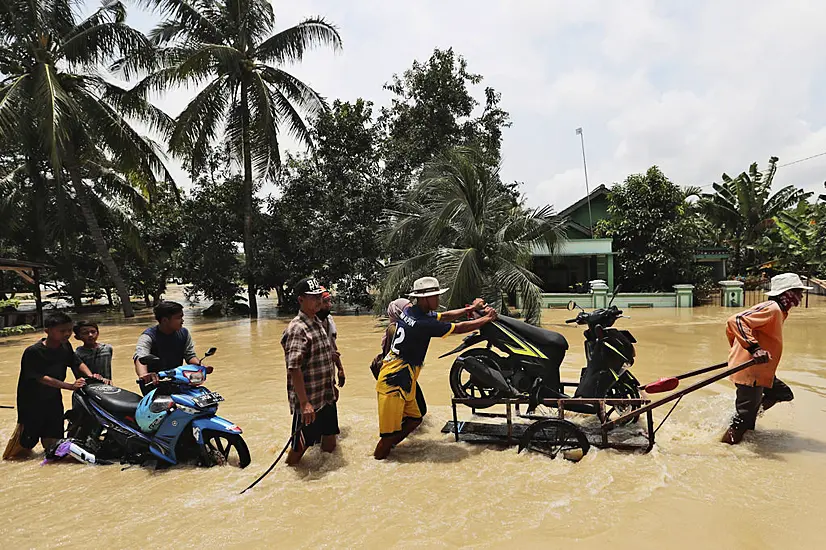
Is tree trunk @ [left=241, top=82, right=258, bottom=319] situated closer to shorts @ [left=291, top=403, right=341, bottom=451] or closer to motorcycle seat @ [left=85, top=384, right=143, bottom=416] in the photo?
motorcycle seat @ [left=85, top=384, right=143, bottom=416]

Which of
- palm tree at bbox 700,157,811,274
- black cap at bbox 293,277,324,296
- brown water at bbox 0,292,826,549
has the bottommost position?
brown water at bbox 0,292,826,549

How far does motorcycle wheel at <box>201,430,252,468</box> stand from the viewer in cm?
454

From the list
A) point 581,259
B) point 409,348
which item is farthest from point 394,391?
point 581,259

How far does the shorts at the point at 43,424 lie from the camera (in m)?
4.93

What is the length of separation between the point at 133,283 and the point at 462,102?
17.3 metres

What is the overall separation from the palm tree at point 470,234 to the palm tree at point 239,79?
7329 mm

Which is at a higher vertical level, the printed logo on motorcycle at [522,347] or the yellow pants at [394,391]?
the printed logo on motorcycle at [522,347]

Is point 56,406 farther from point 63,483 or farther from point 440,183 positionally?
point 440,183

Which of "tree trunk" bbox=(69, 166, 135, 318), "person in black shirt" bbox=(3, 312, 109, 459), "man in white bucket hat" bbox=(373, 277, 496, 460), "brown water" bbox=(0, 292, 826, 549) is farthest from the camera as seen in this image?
"tree trunk" bbox=(69, 166, 135, 318)

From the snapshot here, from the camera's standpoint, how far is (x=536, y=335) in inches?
195

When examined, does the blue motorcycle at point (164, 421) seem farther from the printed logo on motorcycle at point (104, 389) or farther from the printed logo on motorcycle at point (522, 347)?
the printed logo on motorcycle at point (522, 347)

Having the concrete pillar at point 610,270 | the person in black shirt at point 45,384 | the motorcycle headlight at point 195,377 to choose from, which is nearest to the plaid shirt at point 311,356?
the motorcycle headlight at point 195,377

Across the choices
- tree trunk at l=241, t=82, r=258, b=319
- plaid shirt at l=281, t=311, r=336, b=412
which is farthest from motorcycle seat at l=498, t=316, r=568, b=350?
tree trunk at l=241, t=82, r=258, b=319

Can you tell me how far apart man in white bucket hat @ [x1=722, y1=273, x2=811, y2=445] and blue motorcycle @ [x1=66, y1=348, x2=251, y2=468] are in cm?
431
